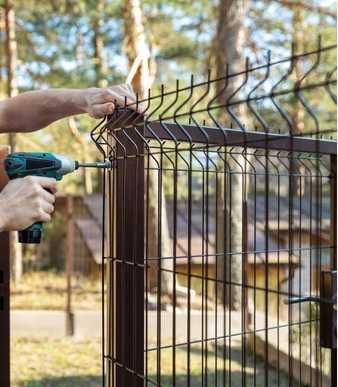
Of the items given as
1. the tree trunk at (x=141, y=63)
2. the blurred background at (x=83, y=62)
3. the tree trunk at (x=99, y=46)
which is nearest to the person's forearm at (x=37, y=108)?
the blurred background at (x=83, y=62)

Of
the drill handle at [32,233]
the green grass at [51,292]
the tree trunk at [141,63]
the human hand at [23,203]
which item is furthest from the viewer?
the green grass at [51,292]

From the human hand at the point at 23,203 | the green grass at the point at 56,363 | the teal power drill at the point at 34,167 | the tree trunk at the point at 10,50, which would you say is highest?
the tree trunk at the point at 10,50

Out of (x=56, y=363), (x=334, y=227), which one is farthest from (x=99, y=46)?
(x=334, y=227)

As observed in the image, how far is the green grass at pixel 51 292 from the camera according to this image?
7.38 meters

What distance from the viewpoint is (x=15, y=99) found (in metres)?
2.15

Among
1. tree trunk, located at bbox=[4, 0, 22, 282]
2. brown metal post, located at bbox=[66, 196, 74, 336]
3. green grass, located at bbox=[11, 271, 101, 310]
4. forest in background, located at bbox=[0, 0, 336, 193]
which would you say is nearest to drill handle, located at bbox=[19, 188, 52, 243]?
→ brown metal post, located at bbox=[66, 196, 74, 336]

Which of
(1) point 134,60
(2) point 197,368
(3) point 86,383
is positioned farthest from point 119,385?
(1) point 134,60

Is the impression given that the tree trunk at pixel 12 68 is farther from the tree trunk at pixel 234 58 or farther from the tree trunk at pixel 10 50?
the tree trunk at pixel 234 58

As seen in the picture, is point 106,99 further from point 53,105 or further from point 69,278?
point 69,278

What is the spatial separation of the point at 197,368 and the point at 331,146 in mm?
2829

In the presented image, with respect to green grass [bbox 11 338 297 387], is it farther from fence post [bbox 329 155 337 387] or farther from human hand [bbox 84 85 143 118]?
human hand [bbox 84 85 143 118]

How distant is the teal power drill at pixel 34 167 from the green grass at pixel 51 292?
5.45 m

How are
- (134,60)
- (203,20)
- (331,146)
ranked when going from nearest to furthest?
(331,146) < (134,60) < (203,20)

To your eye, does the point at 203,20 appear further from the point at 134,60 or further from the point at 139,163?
the point at 139,163
